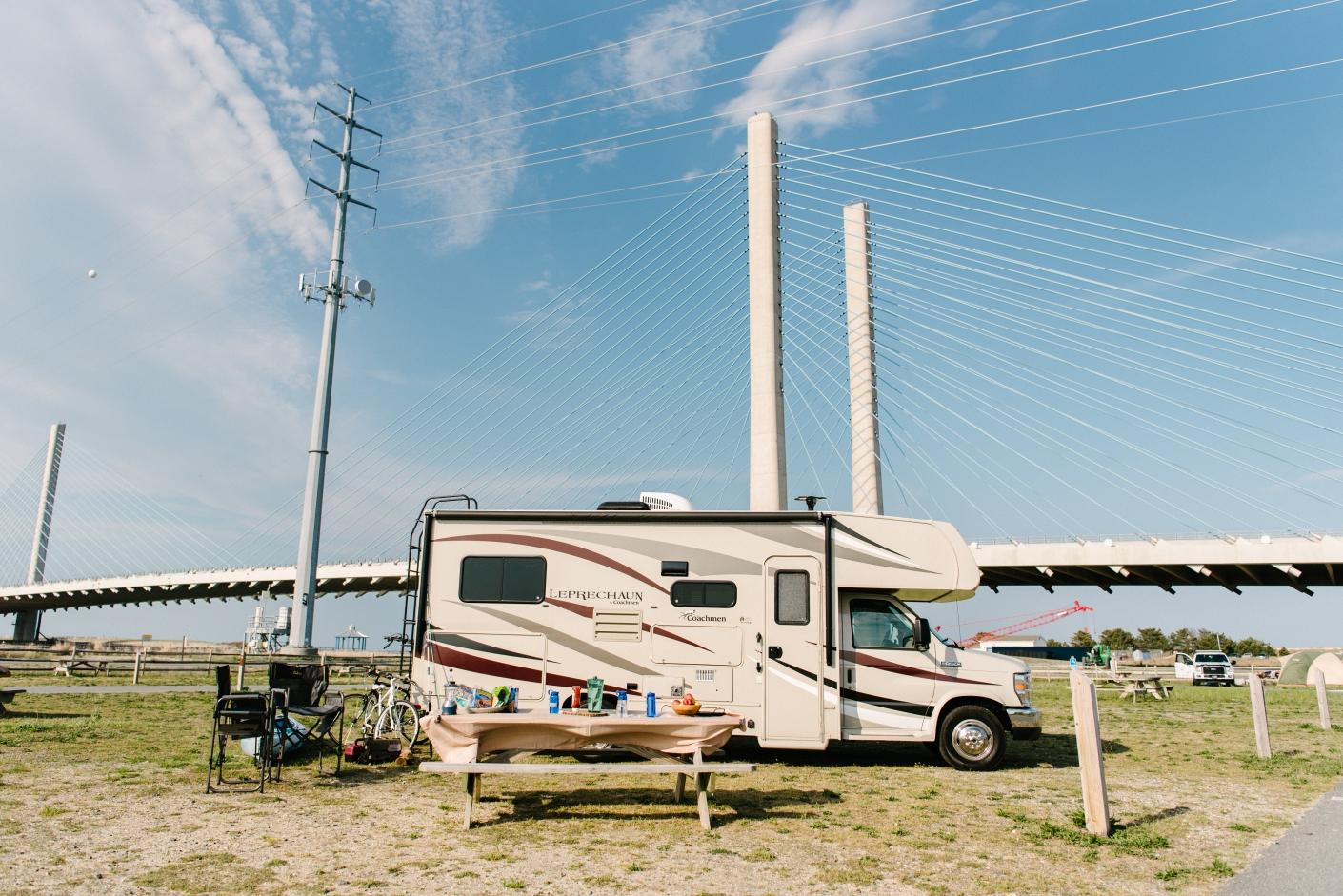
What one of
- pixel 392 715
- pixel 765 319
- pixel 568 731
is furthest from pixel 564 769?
pixel 765 319

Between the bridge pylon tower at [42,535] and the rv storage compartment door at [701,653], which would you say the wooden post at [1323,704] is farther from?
the bridge pylon tower at [42,535]

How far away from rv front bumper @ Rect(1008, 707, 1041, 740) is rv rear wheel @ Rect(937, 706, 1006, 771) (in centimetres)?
17

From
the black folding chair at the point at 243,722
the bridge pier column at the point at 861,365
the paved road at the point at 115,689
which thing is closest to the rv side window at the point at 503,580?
the black folding chair at the point at 243,722

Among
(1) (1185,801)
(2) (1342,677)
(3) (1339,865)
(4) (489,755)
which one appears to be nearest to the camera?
(3) (1339,865)

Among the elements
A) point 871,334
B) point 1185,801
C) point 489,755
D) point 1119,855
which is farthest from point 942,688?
point 871,334

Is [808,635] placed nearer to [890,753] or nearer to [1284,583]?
[890,753]

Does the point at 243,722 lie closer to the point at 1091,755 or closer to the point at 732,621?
the point at 732,621

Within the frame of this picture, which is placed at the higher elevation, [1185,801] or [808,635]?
[808,635]

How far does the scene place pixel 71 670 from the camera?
83.5 feet

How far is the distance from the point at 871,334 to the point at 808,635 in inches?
847

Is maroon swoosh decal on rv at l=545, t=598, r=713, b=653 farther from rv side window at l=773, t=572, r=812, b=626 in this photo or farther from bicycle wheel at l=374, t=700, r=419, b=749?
bicycle wheel at l=374, t=700, r=419, b=749

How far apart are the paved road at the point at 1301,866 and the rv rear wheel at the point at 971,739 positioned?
306cm

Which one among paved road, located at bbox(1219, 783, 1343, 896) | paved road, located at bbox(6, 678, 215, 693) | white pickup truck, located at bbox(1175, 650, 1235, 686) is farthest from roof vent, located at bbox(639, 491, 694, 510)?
white pickup truck, located at bbox(1175, 650, 1235, 686)

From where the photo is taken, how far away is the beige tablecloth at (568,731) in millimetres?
7008
